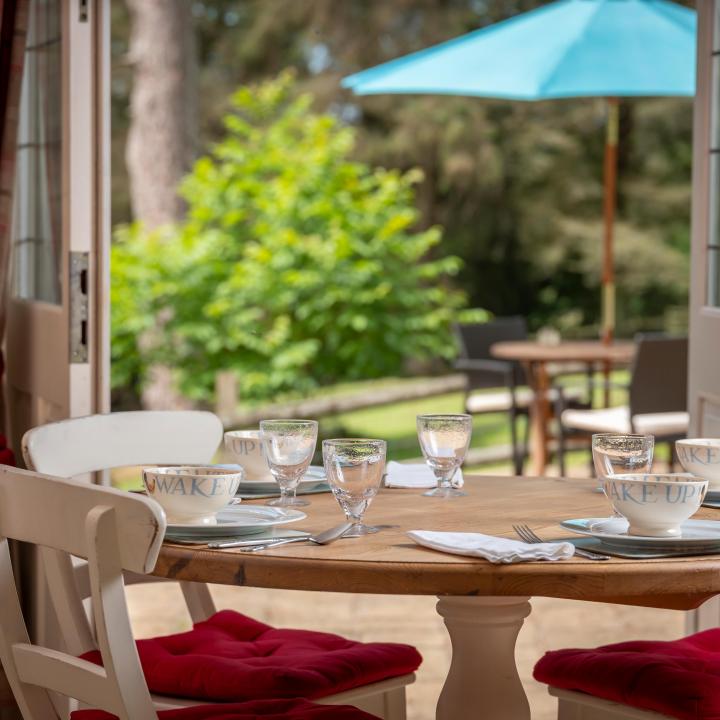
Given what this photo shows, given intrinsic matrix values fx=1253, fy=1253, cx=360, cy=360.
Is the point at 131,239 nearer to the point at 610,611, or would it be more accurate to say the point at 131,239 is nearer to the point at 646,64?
the point at 646,64

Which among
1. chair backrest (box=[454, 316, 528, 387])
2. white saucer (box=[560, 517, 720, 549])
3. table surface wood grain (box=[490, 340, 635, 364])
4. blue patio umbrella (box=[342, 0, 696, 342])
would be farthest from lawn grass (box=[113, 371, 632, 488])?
white saucer (box=[560, 517, 720, 549])

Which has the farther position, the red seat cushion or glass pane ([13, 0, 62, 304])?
glass pane ([13, 0, 62, 304])

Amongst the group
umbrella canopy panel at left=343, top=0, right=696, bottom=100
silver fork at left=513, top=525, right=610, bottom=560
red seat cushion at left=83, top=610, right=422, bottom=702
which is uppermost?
umbrella canopy panel at left=343, top=0, right=696, bottom=100

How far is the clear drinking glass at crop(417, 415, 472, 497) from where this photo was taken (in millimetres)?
1875

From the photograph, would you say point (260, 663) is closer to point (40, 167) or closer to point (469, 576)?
point (469, 576)

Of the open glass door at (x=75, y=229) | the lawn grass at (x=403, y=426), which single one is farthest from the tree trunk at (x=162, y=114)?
the open glass door at (x=75, y=229)

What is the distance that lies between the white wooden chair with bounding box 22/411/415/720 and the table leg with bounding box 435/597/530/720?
0.13 metres

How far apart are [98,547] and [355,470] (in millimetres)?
383

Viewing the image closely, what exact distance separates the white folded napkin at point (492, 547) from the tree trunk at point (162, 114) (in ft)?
25.1

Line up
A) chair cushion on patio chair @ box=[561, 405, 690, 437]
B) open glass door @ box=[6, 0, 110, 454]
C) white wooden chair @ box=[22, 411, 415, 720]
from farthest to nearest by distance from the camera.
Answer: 1. chair cushion on patio chair @ box=[561, 405, 690, 437]
2. open glass door @ box=[6, 0, 110, 454]
3. white wooden chair @ box=[22, 411, 415, 720]

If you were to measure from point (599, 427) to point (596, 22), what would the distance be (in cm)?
217

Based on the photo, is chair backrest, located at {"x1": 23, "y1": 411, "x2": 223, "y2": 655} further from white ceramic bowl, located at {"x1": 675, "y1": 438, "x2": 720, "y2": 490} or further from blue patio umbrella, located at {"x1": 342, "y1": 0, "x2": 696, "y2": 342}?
blue patio umbrella, located at {"x1": 342, "y1": 0, "x2": 696, "y2": 342}

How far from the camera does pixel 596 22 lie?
629 centimetres

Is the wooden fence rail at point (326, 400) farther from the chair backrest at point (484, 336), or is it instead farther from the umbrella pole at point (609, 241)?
the umbrella pole at point (609, 241)
